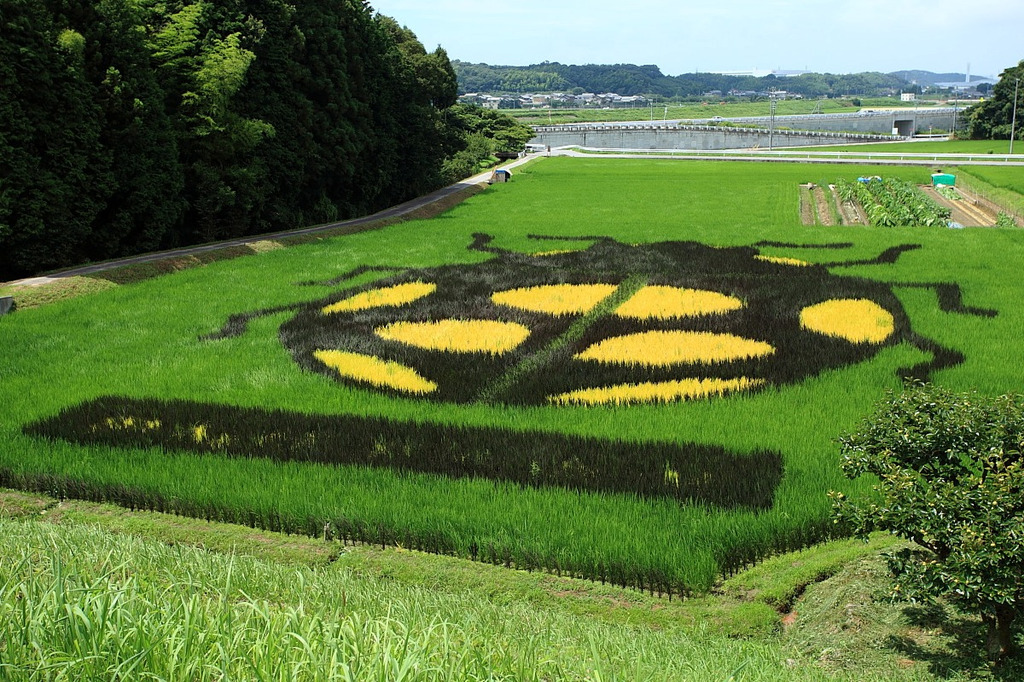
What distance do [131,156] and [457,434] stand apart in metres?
16.9

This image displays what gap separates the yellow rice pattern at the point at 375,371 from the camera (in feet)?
37.5

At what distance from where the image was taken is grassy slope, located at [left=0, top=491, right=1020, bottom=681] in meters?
3.47

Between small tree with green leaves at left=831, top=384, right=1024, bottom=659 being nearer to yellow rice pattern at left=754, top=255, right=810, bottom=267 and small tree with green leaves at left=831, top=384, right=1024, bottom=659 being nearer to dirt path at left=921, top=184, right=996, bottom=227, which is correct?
yellow rice pattern at left=754, top=255, right=810, bottom=267

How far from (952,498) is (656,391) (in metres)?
6.22

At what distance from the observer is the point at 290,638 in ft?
12.3

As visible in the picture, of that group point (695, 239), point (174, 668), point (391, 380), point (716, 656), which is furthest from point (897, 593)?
point (695, 239)

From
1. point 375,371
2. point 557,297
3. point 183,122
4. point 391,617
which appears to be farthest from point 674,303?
point 183,122

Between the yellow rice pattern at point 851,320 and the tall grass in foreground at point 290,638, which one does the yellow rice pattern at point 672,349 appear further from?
the tall grass in foreground at point 290,638

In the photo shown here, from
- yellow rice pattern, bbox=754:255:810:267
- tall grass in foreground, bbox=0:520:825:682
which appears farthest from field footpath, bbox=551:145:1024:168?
tall grass in foreground, bbox=0:520:825:682

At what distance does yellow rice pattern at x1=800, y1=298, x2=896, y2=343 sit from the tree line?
644 inches

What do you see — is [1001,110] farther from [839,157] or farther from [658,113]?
[658,113]

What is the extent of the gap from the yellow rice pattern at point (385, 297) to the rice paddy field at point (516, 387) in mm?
89

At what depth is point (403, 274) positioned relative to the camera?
19.6 metres

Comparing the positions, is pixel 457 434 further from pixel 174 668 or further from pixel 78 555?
pixel 174 668
